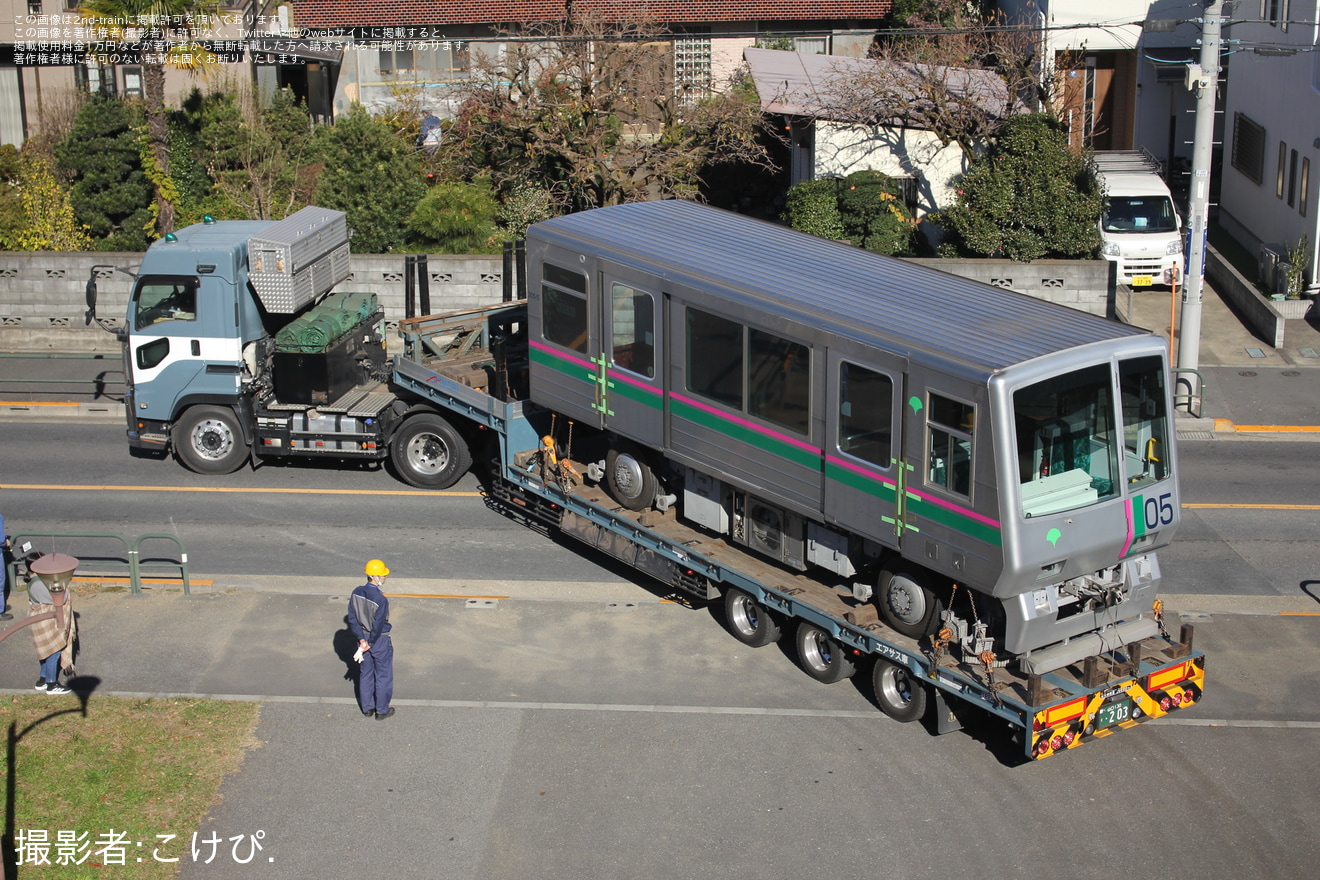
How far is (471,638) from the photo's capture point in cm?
1473

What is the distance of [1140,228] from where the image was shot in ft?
90.3

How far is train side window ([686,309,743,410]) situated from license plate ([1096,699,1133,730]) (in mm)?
4336

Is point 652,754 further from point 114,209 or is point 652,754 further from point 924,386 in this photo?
point 114,209

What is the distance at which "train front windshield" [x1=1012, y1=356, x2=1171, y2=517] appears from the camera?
11352 millimetres

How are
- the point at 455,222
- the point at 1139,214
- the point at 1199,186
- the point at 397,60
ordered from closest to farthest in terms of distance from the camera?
the point at 1199,186, the point at 455,222, the point at 1139,214, the point at 397,60

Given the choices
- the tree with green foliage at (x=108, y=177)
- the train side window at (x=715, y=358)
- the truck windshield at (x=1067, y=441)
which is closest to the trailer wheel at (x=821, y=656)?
the train side window at (x=715, y=358)

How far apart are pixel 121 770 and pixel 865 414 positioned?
7.19m

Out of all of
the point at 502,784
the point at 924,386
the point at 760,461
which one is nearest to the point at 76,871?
the point at 502,784

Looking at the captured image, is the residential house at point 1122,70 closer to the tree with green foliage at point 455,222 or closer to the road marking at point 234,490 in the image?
the tree with green foliage at point 455,222

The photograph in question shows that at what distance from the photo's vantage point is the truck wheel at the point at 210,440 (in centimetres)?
1906

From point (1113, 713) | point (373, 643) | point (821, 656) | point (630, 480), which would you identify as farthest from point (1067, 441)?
point (373, 643)

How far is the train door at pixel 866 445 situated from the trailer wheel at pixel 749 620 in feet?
5.68

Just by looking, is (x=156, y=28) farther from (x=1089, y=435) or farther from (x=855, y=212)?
(x=1089, y=435)

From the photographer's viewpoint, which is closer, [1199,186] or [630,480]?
[630,480]
